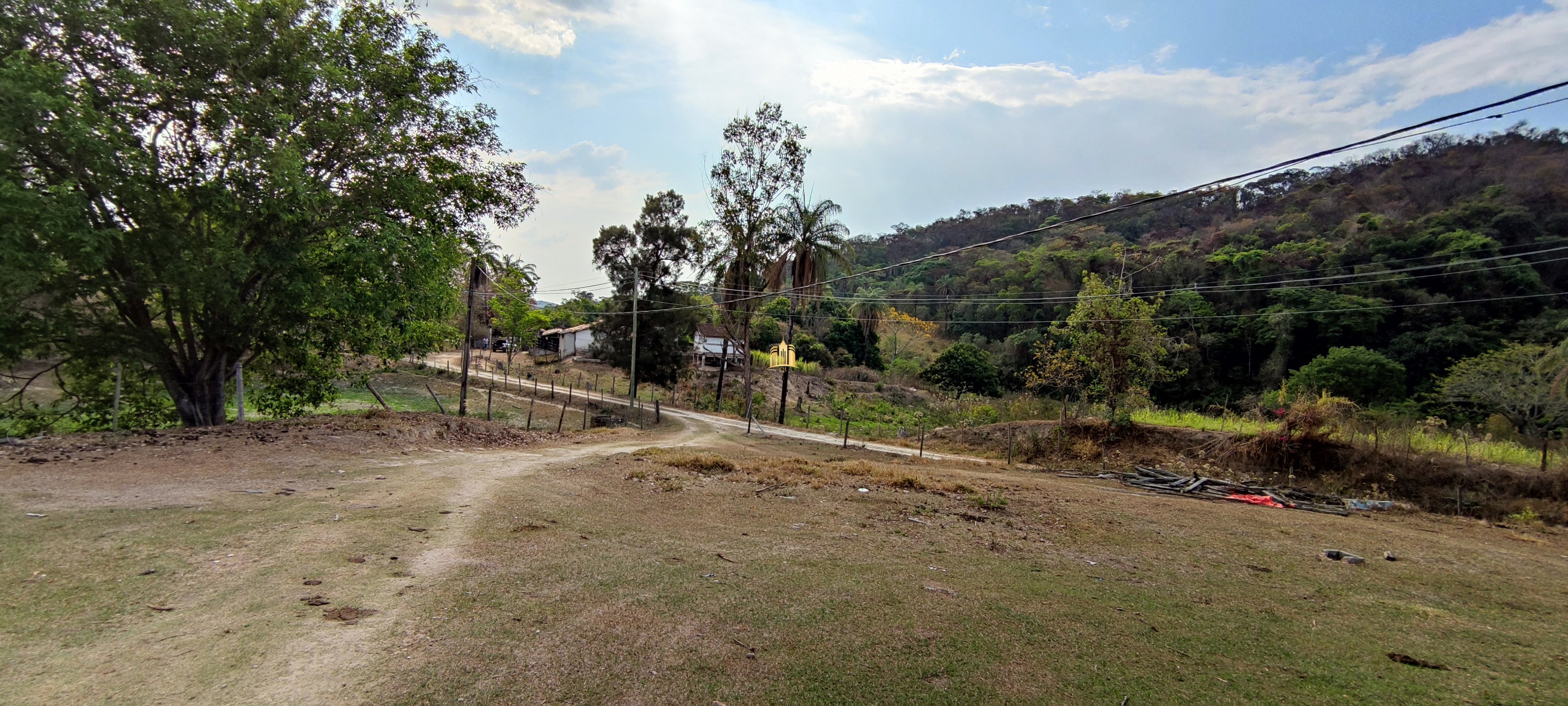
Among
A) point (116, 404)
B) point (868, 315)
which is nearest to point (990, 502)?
point (116, 404)

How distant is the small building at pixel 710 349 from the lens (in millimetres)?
55750

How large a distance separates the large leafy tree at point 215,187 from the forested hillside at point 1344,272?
2181 centimetres

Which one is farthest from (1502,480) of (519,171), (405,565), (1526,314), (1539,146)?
(1539,146)

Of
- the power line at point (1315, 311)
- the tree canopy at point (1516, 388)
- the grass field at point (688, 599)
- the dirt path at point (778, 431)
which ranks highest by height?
the power line at point (1315, 311)

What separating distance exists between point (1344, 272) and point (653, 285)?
1592 inches

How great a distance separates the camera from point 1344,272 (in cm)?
3878

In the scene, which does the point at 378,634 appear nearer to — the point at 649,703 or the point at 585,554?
the point at 649,703

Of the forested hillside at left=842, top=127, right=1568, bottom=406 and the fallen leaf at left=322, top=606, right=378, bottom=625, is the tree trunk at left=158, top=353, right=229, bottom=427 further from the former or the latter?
the forested hillside at left=842, top=127, right=1568, bottom=406

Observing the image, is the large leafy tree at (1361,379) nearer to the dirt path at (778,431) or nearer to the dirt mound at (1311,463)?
the dirt mound at (1311,463)

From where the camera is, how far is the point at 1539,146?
5003cm

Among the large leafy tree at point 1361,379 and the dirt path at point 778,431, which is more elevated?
the large leafy tree at point 1361,379

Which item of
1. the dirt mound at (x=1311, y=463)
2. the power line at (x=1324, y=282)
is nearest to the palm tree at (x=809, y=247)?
the power line at (x=1324, y=282)

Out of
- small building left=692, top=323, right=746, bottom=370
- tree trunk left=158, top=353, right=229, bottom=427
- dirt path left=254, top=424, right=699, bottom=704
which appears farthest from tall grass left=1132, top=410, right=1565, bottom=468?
small building left=692, top=323, right=746, bottom=370

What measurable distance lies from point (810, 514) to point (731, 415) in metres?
22.8
